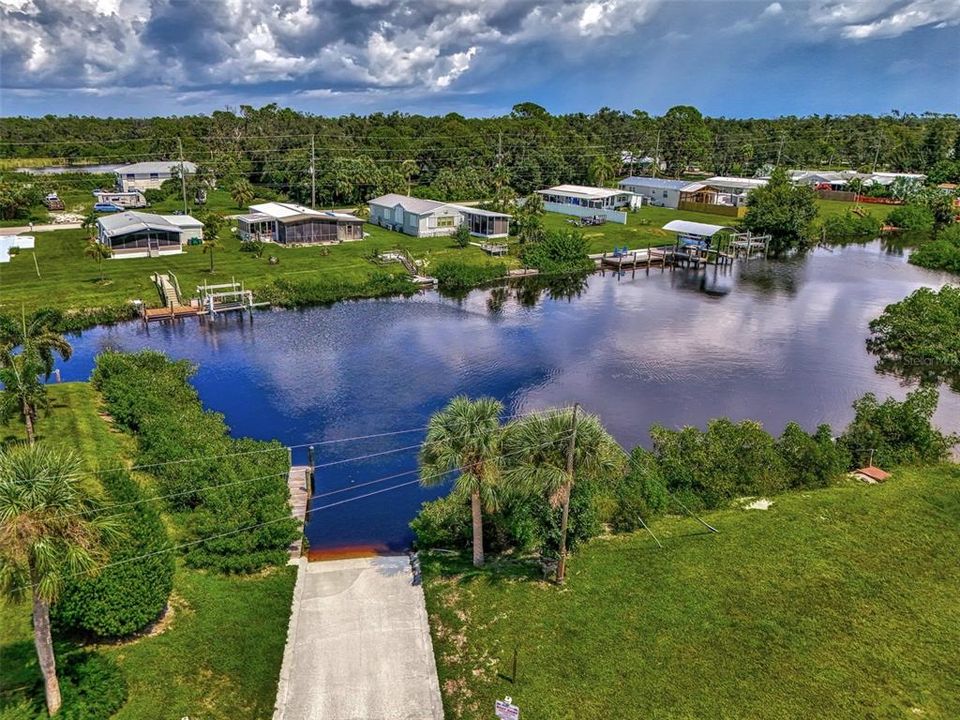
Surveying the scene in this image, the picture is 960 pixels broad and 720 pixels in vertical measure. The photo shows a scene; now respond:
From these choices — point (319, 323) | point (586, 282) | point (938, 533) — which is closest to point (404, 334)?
point (319, 323)

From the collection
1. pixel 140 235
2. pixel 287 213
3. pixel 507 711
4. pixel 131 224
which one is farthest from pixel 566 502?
pixel 287 213

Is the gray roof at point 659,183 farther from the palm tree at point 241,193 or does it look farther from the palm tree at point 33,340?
the palm tree at point 33,340

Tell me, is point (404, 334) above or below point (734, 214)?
below

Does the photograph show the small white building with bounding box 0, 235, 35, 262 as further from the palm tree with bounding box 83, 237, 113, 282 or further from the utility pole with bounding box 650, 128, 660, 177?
the utility pole with bounding box 650, 128, 660, 177

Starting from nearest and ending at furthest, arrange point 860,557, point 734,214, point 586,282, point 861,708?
point 861,708
point 860,557
point 586,282
point 734,214

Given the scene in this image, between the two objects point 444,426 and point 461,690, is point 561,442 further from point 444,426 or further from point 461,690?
point 461,690

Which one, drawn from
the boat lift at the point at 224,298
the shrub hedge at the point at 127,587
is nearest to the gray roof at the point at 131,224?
the boat lift at the point at 224,298
